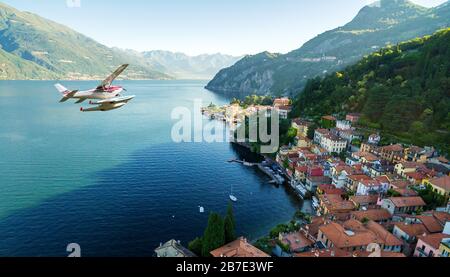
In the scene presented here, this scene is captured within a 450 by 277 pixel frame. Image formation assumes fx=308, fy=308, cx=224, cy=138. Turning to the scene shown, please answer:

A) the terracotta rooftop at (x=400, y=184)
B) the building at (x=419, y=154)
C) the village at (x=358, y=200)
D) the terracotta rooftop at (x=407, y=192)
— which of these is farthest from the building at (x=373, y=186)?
the building at (x=419, y=154)

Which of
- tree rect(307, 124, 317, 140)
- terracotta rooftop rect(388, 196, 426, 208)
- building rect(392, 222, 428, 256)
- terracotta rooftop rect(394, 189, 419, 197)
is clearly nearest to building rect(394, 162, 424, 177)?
terracotta rooftop rect(394, 189, 419, 197)

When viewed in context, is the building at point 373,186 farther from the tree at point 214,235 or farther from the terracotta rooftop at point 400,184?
the tree at point 214,235

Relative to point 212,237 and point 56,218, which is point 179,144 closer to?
point 56,218

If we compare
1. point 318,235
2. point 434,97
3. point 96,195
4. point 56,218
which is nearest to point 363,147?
point 434,97

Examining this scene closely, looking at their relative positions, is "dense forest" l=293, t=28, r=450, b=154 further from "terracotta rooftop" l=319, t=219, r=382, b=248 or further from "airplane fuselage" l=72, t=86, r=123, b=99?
"airplane fuselage" l=72, t=86, r=123, b=99

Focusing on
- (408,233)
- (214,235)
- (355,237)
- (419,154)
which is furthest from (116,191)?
(419,154)

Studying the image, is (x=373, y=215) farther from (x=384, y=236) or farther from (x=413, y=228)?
(x=384, y=236)
